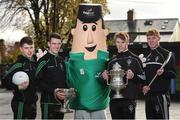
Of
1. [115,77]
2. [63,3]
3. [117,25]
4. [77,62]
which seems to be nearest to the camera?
[115,77]

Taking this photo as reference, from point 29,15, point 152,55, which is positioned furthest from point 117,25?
point 152,55

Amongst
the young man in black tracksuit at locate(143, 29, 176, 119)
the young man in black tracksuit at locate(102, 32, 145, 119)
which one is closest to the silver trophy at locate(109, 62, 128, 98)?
the young man in black tracksuit at locate(102, 32, 145, 119)

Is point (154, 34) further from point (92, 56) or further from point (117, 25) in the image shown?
point (117, 25)

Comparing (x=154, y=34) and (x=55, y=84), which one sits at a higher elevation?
(x=154, y=34)

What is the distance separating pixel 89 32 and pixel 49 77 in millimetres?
1101

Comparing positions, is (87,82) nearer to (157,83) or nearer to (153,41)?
(157,83)

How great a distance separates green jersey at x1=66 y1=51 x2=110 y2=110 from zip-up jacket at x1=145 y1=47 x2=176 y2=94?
731 millimetres

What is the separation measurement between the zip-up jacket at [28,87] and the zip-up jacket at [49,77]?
0.12 m

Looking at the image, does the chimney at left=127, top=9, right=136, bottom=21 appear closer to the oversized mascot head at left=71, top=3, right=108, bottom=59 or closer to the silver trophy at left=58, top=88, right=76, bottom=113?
the oversized mascot head at left=71, top=3, right=108, bottom=59

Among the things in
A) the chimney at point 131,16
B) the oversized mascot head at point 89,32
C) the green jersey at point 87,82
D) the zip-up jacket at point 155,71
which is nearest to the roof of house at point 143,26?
the chimney at point 131,16

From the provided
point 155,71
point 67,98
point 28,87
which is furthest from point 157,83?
point 28,87

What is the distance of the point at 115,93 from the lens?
723cm

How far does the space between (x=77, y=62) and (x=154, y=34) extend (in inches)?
54.3

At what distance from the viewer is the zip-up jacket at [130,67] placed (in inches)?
285
